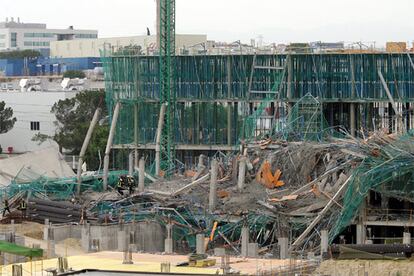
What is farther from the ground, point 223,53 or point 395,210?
point 223,53

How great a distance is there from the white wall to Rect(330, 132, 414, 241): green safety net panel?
64.3m

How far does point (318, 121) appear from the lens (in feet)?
270

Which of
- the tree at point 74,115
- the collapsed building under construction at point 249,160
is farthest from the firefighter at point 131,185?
the tree at point 74,115

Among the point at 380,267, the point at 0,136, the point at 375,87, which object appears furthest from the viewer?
the point at 0,136

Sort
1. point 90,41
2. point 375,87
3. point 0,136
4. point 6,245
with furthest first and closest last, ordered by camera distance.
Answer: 1. point 90,41
2. point 0,136
3. point 375,87
4. point 6,245

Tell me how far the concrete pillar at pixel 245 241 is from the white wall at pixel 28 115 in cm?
6482

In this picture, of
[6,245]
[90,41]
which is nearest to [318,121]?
[6,245]

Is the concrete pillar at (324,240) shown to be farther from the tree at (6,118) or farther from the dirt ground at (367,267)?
the tree at (6,118)

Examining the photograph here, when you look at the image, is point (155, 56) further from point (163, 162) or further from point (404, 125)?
point (404, 125)

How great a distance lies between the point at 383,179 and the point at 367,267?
48.7 feet

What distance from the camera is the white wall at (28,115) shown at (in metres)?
129

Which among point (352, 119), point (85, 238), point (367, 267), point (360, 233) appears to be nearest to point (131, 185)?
point (85, 238)

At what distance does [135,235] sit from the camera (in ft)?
225

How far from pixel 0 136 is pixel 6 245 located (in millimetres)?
74941
